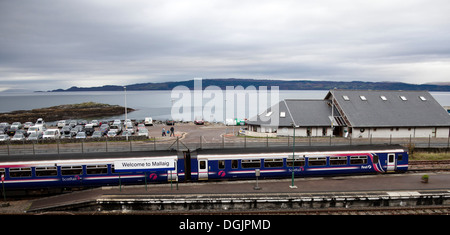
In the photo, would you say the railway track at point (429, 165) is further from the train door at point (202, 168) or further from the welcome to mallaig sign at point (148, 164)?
the welcome to mallaig sign at point (148, 164)

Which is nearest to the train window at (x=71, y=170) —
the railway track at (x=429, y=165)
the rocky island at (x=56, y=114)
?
the railway track at (x=429, y=165)

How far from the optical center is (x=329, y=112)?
45.0 meters

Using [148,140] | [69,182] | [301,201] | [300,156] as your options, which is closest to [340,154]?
[300,156]

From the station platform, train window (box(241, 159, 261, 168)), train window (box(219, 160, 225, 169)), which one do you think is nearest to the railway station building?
train window (box(241, 159, 261, 168))

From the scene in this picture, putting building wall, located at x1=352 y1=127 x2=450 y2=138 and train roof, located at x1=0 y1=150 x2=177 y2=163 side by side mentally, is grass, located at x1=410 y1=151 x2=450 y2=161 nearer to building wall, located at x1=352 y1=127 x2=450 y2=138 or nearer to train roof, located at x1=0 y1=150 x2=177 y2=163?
building wall, located at x1=352 y1=127 x2=450 y2=138

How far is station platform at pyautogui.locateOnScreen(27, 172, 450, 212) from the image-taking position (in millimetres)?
18906

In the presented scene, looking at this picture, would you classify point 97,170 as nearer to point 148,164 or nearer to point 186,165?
point 148,164

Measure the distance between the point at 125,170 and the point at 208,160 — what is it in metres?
6.25

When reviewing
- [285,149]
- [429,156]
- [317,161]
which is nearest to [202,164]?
[285,149]

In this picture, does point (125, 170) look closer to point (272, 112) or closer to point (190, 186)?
point (190, 186)

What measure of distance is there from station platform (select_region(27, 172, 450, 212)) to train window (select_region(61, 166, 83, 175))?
1.49m

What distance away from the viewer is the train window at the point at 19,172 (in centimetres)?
2084

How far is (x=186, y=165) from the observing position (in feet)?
74.3

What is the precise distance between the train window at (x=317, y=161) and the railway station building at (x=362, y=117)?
53.5ft
